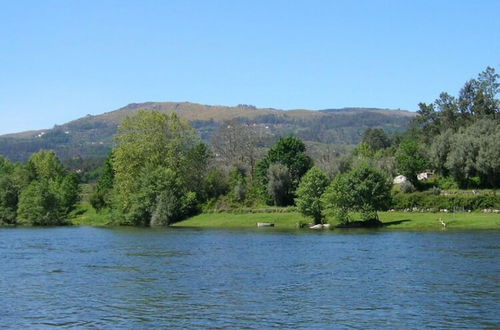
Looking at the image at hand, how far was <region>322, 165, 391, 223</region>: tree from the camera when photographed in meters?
92.3

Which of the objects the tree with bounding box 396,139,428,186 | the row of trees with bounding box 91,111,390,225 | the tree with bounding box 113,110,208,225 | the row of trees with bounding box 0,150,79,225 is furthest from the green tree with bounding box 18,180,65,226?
the tree with bounding box 396,139,428,186

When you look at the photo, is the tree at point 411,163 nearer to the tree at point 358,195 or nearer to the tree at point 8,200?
the tree at point 358,195

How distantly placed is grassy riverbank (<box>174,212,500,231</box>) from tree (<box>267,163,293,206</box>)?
689 cm

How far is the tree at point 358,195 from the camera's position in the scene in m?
92.3

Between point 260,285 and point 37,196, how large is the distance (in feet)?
324

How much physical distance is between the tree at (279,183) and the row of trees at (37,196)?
43.3 m

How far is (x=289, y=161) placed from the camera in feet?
409

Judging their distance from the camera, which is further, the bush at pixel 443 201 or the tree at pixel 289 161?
the tree at pixel 289 161

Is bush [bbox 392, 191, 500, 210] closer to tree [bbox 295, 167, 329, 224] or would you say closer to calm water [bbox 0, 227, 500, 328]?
tree [bbox 295, 167, 329, 224]

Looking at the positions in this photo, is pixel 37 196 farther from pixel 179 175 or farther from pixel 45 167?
pixel 45 167

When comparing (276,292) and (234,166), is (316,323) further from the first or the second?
(234,166)

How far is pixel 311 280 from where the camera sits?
139 ft

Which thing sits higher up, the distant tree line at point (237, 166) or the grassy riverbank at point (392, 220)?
the distant tree line at point (237, 166)

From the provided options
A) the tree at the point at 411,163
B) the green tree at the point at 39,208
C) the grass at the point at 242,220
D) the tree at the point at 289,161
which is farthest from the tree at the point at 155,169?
the tree at the point at 411,163
